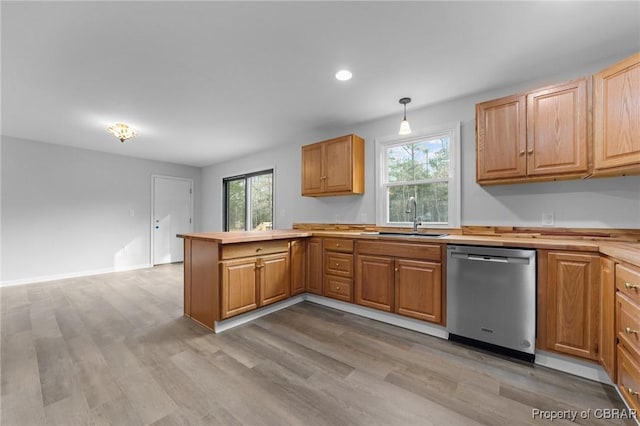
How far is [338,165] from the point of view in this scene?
3.41 metres

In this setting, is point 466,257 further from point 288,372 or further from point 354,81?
point 354,81

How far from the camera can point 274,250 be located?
2.95m

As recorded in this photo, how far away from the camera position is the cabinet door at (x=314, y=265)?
3.19m

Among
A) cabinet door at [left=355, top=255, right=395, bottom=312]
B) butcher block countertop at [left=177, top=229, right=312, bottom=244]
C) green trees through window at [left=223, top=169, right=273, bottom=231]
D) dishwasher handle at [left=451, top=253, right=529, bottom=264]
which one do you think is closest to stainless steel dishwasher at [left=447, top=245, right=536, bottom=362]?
dishwasher handle at [left=451, top=253, right=529, bottom=264]

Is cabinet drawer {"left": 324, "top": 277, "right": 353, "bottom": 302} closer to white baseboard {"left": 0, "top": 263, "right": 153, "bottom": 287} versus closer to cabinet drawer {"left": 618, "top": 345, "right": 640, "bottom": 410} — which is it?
cabinet drawer {"left": 618, "top": 345, "right": 640, "bottom": 410}

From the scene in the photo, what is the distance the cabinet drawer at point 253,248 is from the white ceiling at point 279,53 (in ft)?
5.30

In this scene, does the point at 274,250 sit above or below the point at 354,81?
below

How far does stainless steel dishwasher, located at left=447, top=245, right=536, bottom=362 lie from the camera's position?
75.8 inches

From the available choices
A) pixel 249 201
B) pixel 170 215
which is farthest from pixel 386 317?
pixel 170 215

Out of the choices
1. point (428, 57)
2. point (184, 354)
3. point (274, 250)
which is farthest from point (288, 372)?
point (428, 57)

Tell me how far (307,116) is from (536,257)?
279 cm

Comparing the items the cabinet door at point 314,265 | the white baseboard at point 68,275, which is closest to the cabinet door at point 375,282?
→ the cabinet door at point 314,265

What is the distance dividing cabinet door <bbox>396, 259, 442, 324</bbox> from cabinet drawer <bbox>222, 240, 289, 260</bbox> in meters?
1.33

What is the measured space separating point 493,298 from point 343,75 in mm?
2303
